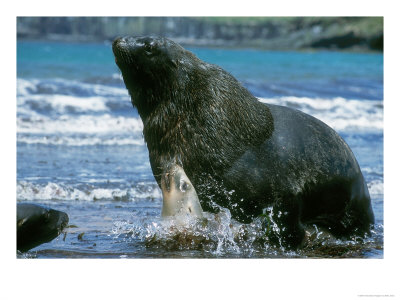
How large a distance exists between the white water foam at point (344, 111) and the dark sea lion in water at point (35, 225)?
646 cm

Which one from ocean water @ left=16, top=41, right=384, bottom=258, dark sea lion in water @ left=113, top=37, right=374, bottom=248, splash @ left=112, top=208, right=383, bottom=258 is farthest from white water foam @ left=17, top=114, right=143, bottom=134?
dark sea lion in water @ left=113, top=37, right=374, bottom=248

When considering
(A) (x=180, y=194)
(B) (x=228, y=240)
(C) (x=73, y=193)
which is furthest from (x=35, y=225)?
(C) (x=73, y=193)

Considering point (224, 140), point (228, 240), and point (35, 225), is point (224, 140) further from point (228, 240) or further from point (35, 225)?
point (35, 225)

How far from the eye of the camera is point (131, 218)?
793 cm

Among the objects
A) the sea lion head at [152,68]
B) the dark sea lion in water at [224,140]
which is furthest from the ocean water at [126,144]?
the sea lion head at [152,68]

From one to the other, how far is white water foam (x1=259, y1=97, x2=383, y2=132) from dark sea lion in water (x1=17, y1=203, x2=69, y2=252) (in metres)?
6.46

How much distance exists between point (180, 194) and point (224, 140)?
0.58m

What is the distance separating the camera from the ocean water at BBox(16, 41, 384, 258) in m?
6.66

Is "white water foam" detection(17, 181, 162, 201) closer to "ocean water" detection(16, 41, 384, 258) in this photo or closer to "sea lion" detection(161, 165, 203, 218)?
"ocean water" detection(16, 41, 384, 258)

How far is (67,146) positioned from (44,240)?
478 cm

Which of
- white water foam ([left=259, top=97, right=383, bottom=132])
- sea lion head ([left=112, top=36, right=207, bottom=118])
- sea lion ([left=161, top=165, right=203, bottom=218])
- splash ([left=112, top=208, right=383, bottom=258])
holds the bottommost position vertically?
splash ([left=112, top=208, right=383, bottom=258])

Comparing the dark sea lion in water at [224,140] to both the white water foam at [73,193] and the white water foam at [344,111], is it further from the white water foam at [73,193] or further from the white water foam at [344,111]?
the white water foam at [344,111]
